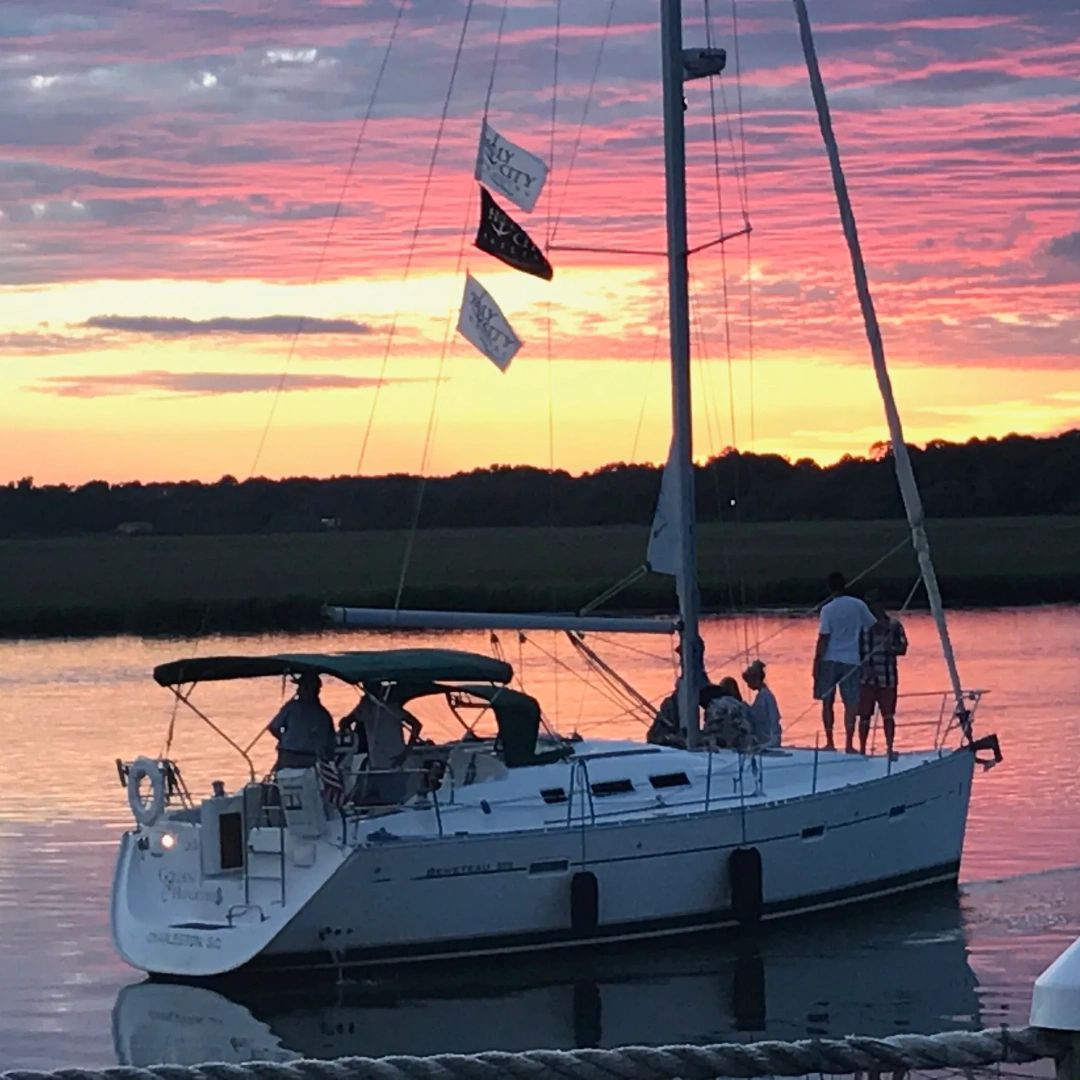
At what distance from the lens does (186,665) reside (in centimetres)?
1830

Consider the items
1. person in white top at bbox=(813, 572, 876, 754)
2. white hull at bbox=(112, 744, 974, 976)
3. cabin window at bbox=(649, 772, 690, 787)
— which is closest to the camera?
white hull at bbox=(112, 744, 974, 976)

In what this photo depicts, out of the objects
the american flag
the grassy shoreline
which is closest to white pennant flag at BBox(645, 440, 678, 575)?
the american flag

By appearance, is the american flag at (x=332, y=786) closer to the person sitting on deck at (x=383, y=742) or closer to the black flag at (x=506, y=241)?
the person sitting on deck at (x=383, y=742)

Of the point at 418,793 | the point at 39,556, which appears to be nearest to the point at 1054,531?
the point at 39,556

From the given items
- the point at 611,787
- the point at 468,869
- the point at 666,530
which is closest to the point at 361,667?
the point at 468,869

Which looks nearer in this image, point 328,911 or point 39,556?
point 328,911

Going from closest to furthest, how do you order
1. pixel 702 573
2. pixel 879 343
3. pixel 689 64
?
pixel 689 64 < pixel 879 343 < pixel 702 573

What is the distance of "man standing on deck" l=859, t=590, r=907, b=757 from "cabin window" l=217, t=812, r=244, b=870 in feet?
22.2

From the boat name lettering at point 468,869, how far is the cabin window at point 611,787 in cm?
117

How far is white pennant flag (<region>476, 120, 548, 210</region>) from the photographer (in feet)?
63.7

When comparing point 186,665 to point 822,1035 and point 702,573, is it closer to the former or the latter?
point 822,1035

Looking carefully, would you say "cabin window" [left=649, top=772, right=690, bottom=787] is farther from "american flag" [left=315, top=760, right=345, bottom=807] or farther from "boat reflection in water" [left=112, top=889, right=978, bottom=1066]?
"american flag" [left=315, top=760, right=345, bottom=807]

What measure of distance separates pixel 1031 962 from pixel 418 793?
502 centimetres

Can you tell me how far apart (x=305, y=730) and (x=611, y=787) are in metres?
2.57
